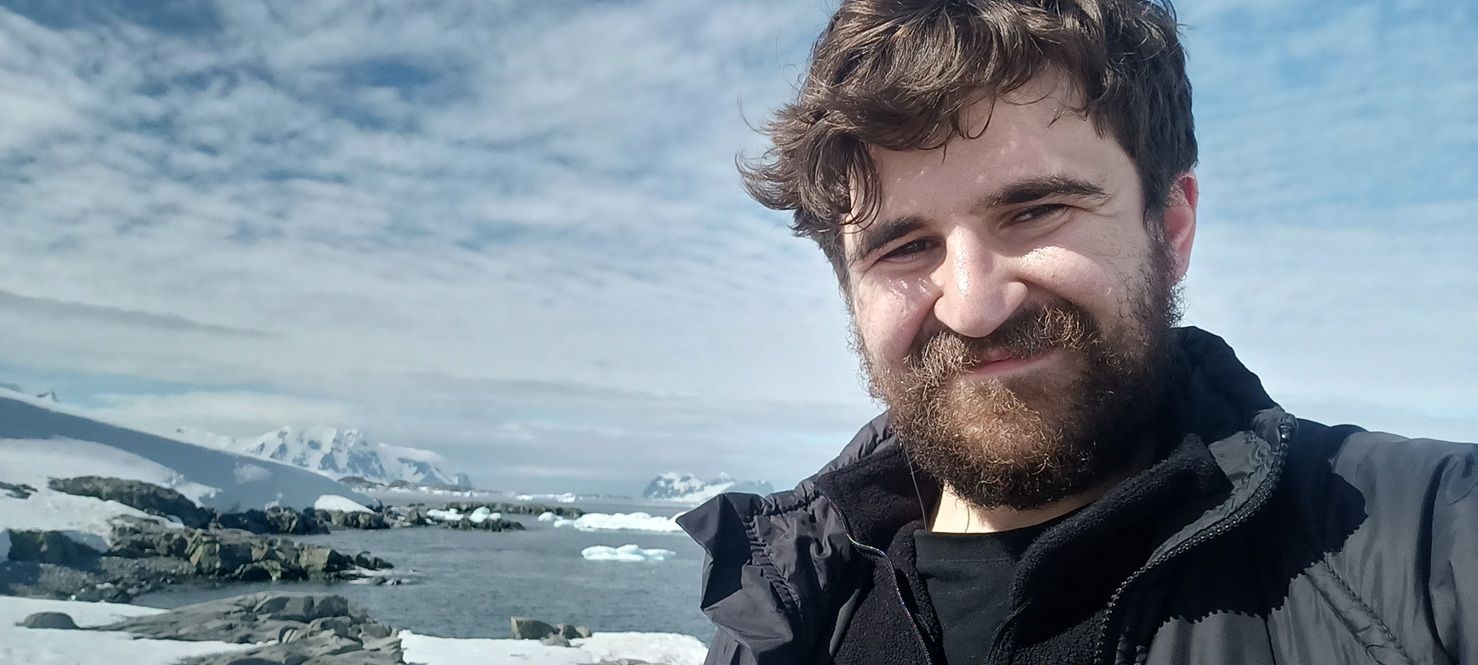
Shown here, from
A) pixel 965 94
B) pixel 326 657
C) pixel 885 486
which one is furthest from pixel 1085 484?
pixel 326 657

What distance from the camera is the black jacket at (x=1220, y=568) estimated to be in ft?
2.99

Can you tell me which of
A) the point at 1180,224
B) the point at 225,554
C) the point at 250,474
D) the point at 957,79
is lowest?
the point at 225,554

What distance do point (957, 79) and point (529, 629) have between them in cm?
1041

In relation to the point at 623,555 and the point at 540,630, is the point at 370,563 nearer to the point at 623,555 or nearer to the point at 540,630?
the point at 623,555

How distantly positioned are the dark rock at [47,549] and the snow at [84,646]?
20.8 feet

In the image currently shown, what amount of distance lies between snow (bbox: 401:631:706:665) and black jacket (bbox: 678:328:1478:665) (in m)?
7.43

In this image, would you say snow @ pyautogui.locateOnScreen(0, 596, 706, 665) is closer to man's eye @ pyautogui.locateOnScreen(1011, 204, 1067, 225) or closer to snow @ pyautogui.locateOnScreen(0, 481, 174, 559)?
snow @ pyautogui.locateOnScreen(0, 481, 174, 559)

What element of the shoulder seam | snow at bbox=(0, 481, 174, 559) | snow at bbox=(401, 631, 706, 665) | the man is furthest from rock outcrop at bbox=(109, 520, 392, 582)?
the shoulder seam

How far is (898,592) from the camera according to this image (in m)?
1.46

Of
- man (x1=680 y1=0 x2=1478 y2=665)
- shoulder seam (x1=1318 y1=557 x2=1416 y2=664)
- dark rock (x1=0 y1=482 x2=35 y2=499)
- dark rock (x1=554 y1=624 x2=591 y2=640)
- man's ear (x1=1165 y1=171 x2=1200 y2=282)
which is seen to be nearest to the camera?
shoulder seam (x1=1318 y1=557 x2=1416 y2=664)

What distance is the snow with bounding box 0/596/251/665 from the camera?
6.91m

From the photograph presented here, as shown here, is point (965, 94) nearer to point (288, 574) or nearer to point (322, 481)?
point (288, 574)

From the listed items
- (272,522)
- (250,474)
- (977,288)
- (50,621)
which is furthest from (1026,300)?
(250,474)

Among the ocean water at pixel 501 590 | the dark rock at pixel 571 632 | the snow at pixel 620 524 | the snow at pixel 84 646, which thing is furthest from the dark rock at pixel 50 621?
the snow at pixel 620 524
